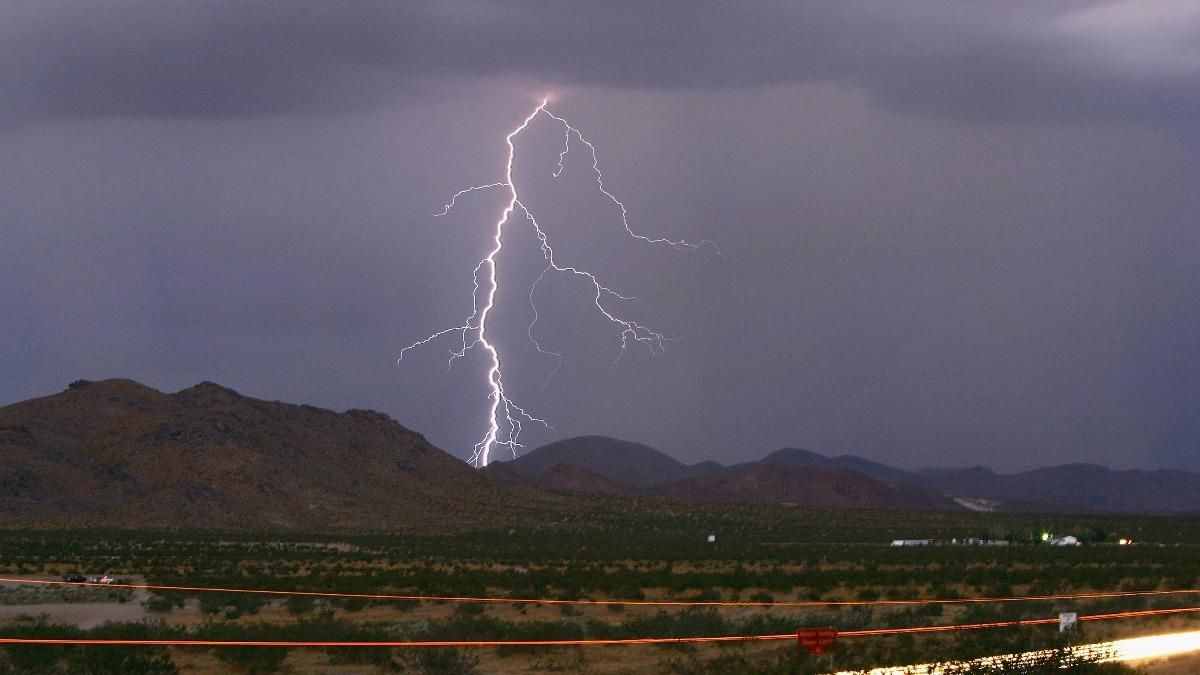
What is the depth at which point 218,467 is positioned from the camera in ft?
352

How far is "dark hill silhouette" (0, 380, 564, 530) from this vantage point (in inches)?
3863

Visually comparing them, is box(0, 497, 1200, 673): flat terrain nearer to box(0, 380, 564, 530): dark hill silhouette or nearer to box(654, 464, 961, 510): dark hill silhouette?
box(0, 380, 564, 530): dark hill silhouette

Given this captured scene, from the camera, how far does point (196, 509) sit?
98.6m

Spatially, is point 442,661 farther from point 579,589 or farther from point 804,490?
point 804,490

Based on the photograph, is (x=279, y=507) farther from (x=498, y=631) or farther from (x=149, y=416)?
(x=498, y=631)

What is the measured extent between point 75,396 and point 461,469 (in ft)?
107

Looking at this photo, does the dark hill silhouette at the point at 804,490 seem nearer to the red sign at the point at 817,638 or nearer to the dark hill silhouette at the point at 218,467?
the dark hill silhouette at the point at 218,467

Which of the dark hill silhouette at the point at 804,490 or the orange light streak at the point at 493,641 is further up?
the dark hill silhouette at the point at 804,490

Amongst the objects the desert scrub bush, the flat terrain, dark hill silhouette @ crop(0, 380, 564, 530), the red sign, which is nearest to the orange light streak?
the flat terrain

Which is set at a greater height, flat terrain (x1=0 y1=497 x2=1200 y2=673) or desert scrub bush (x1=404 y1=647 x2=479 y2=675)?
flat terrain (x1=0 y1=497 x2=1200 y2=673)

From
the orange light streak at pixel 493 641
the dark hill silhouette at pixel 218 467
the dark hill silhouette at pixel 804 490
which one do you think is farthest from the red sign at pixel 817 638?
the dark hill silhouette at pixel 804 490

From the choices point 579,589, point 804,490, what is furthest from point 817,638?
point 804,490

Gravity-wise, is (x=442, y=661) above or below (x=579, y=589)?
below

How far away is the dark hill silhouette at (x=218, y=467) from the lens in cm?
9812
